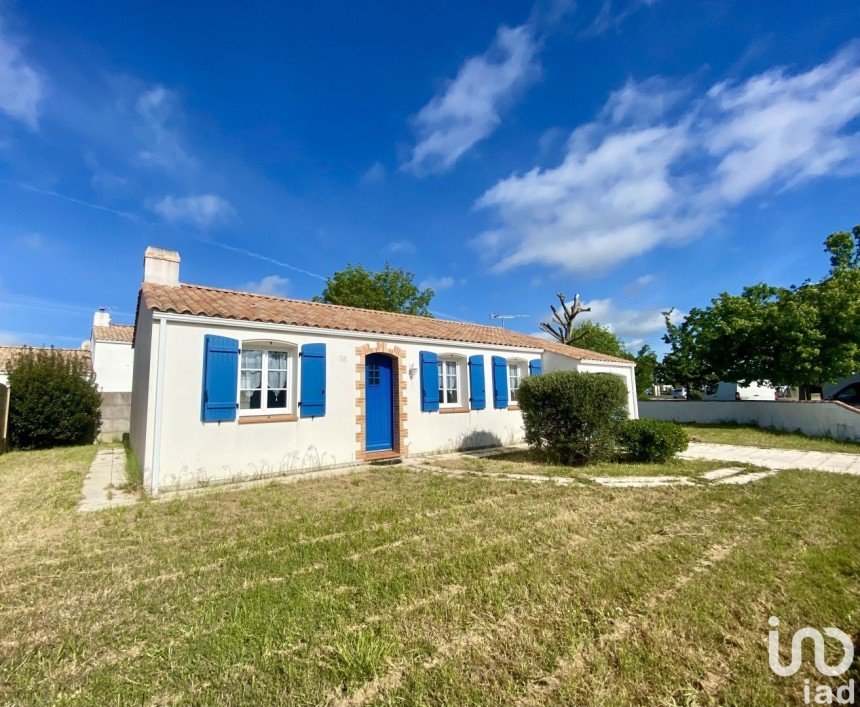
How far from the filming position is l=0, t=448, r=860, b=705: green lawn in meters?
2.08

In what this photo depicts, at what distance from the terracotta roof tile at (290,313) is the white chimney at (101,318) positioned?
1789 cm

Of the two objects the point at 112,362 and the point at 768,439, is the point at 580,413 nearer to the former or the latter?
the point at 768,439

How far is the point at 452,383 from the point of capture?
11125mm

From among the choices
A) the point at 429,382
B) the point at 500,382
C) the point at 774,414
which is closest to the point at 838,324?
the point at 774,414

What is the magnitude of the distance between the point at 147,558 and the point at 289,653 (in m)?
2.33

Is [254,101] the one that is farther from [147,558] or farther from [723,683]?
[723,683]

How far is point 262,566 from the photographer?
11.5 ft

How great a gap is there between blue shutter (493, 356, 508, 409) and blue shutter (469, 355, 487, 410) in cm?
53

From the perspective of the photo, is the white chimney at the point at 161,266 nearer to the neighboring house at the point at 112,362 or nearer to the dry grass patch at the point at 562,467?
the dry grass patch at the point at 562,467

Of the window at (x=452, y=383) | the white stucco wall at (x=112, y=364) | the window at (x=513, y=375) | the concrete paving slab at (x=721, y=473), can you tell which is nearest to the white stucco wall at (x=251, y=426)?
the window at (x=452, y=383)

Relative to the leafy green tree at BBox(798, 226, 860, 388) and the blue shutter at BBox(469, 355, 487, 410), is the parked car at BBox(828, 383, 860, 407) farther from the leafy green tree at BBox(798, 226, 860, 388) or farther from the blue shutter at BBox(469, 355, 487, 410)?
the blue shutter at BBox(469, 355, 487, 410)

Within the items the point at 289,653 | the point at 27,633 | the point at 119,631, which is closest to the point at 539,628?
the point at 289,653

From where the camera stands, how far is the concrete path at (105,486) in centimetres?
565

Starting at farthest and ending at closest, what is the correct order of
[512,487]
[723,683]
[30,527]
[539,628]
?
[512,487] < [30,527] < [539,628] < [723,683]
